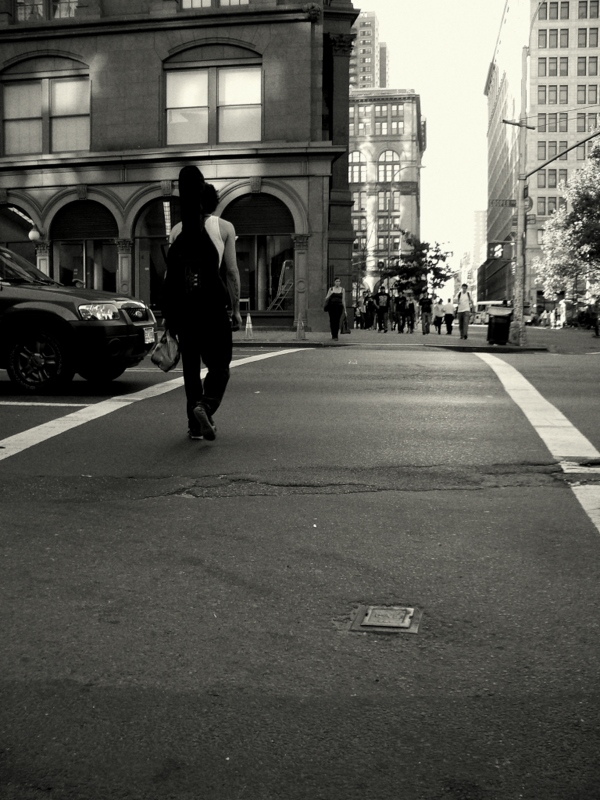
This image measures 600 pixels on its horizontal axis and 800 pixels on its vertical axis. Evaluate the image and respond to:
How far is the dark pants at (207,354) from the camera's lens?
25.2 feet

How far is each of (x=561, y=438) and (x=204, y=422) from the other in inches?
105

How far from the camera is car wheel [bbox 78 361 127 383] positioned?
1152cm

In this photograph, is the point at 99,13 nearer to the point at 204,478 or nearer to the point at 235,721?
the point at 204,478

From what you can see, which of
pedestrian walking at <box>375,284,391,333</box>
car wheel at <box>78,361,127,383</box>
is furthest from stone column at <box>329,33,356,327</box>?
car wheel at <box>78,361,127,383</box>

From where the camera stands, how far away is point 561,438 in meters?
7.95

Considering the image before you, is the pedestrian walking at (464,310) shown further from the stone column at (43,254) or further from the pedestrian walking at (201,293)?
the pedestrian walking at (201,293)

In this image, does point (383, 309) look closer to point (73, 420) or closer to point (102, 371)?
point (102, 371)

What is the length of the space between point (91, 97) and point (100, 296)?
24415 millimetres

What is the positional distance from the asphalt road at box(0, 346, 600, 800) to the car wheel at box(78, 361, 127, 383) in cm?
374

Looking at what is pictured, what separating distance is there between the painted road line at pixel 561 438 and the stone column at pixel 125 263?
2277 cm

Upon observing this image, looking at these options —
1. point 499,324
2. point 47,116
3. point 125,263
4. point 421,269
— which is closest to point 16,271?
point 499,324

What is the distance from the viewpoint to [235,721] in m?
2.97

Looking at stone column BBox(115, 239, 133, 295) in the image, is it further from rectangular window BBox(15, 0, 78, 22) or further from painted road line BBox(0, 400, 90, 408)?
painted road line BBox(0, 400, 90, 408)

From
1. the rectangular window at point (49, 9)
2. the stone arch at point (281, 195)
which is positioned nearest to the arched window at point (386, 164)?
the rectangular window at point (49, 9)
